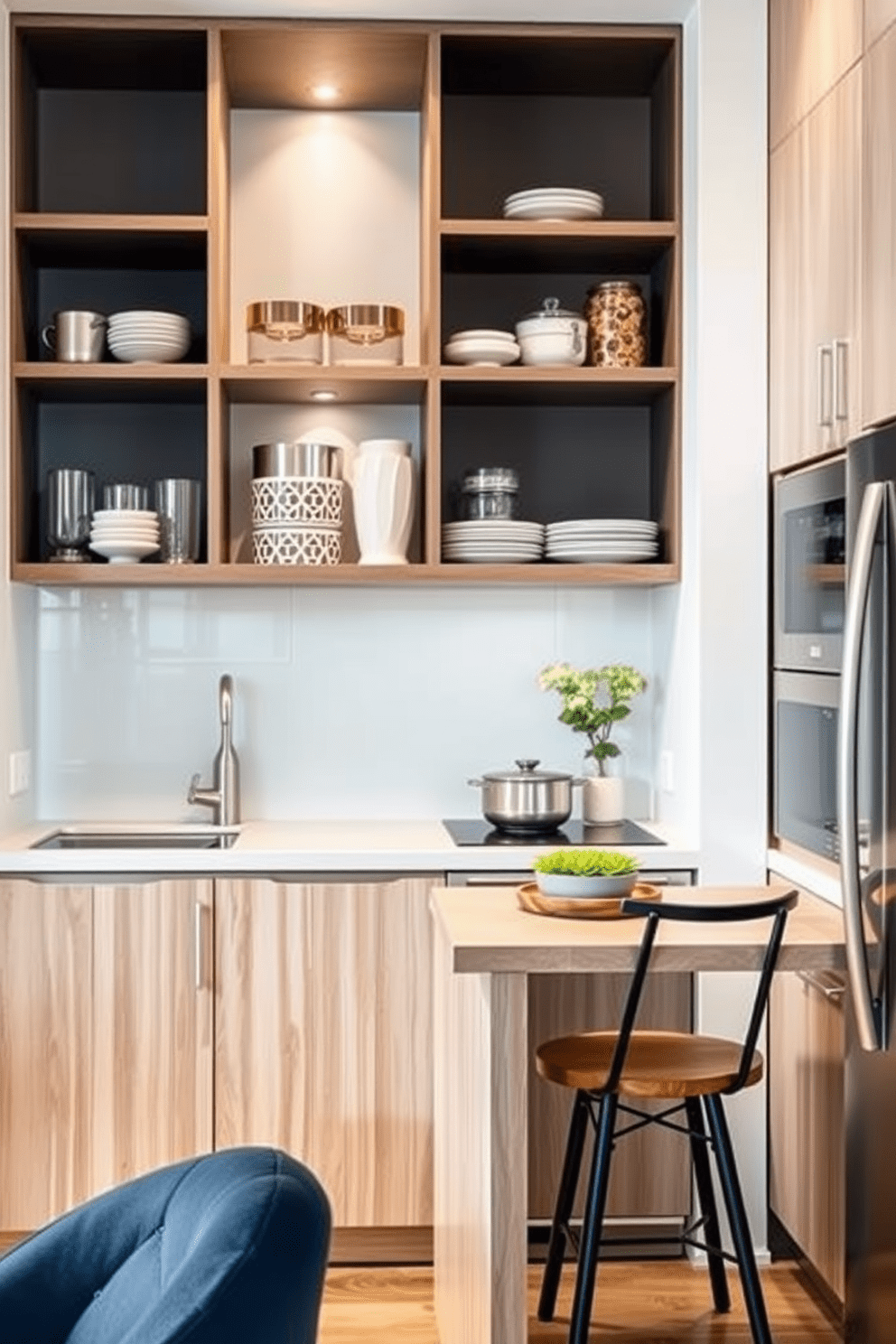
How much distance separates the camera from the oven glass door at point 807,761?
313cm

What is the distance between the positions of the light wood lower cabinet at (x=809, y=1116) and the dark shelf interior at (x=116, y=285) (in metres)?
2.01

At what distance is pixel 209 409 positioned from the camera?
370 centimetres

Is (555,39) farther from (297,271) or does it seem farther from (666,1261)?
(666,1261)

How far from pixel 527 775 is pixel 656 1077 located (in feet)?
3.61

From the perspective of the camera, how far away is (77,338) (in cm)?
373

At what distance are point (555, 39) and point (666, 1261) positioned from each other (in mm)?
2640

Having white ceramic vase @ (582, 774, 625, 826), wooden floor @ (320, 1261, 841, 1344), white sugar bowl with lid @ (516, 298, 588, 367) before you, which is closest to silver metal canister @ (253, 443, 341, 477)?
white sugar bowl with lid @ (516, 298, 588, 367)

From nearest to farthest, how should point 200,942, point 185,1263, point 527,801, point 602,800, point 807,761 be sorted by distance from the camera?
point 185,1263
point 807,761
point 200,942
point 527,801
point 602,800

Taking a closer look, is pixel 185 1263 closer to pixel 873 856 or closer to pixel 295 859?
pixel 873 856

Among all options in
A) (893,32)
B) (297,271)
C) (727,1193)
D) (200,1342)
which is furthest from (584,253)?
(200,1342)

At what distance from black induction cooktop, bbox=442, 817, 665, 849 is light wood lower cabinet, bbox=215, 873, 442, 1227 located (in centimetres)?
22

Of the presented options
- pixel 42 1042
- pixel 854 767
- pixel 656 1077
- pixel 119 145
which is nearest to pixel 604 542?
pixel 854 767

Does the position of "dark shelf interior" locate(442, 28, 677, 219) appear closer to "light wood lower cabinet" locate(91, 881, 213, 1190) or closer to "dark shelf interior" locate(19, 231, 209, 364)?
"dark shelf interior" locate(19, 231, 209, 364)

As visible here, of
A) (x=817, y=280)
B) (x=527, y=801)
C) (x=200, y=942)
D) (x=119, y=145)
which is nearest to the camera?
(x=817, y=280)
